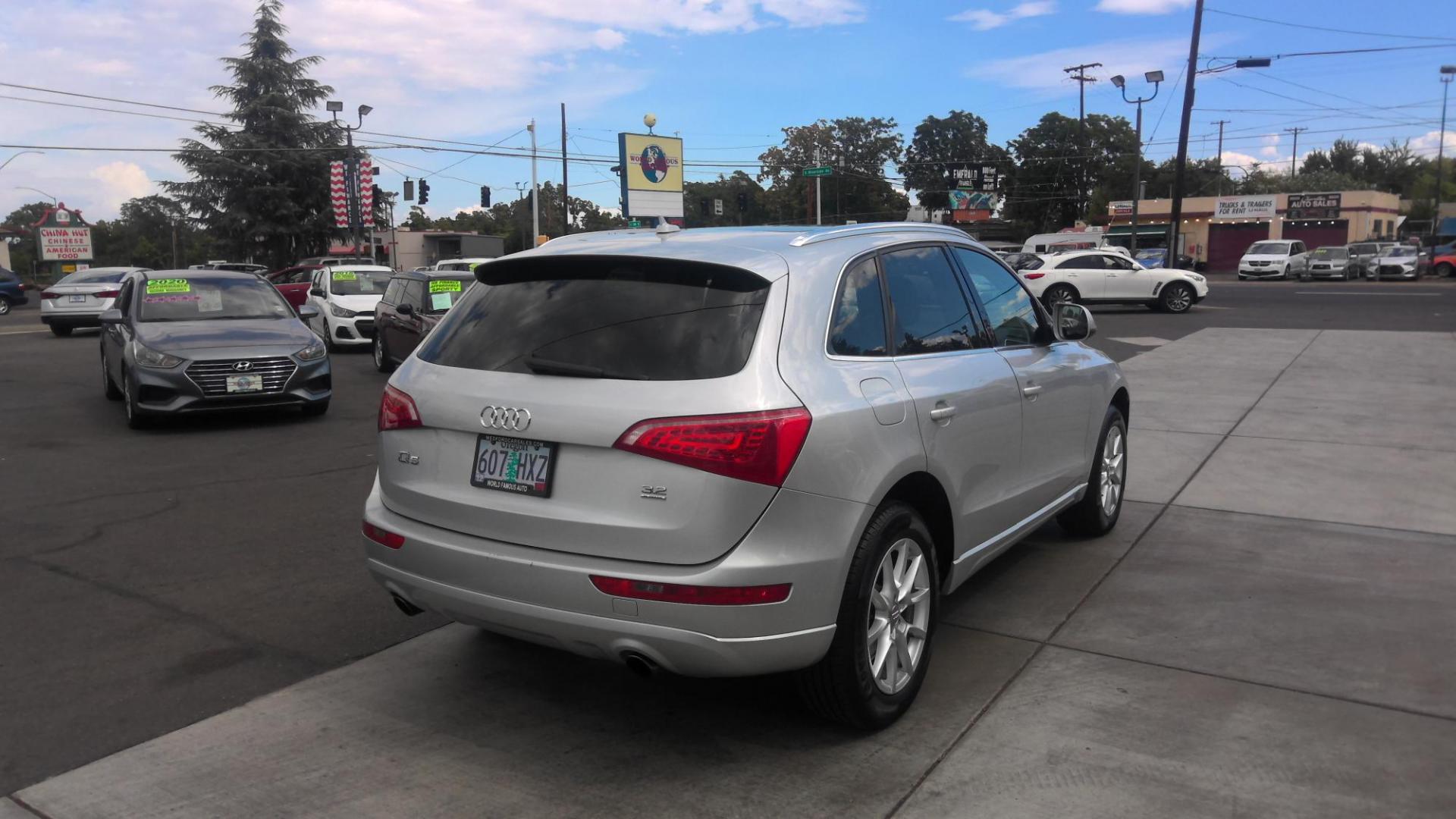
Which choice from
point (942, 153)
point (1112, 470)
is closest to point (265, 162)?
point (1112, 470)

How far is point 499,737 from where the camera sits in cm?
369

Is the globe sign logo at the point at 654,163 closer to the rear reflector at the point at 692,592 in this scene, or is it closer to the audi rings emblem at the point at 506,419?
the audi rings emblem at the point at 506,419

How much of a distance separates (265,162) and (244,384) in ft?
140

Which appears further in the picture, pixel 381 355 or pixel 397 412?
pixel 381 355

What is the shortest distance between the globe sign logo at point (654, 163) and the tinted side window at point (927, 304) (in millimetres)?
38291

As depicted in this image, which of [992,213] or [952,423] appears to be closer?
[952,423]

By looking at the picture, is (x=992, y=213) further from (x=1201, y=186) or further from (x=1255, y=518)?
(x=1255, y=518)

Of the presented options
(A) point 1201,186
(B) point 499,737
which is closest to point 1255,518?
(B) point 499,737

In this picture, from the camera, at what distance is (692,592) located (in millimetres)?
3082

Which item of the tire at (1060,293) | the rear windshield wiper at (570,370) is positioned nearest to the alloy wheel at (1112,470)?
the rear windshield wiper at (570,370)

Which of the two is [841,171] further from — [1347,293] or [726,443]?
[726,443]

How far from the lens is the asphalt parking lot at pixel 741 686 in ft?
10.8

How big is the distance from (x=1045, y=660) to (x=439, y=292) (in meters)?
10.3

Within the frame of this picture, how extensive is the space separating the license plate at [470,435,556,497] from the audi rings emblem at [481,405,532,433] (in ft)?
0.13
